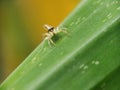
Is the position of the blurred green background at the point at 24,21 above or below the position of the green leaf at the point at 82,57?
above

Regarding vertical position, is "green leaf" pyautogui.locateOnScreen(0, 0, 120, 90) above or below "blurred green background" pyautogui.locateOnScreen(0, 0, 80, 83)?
below

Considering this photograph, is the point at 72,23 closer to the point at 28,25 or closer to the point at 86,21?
the point at 86,21

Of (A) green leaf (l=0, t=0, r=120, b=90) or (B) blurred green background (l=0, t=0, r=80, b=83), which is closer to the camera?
(A) green leaf (l=0, t=0, r=120, b=90)

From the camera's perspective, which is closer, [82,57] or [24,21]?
[82,57]

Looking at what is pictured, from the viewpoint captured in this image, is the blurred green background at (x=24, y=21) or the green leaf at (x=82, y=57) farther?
the blurred green background at (x=24, y=21)

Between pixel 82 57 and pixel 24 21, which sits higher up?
pixel 24 21
